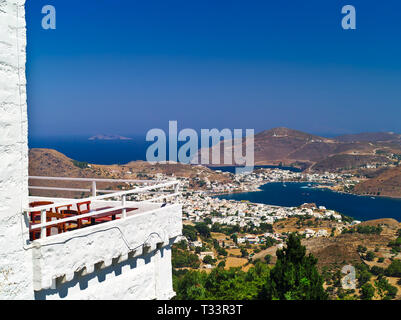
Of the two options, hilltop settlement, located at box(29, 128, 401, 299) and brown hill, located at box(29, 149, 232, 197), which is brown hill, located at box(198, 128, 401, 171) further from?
brown hill, located at box(29, 149, 232, 197)

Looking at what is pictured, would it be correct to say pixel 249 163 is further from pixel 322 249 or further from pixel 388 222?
pixel 322 249

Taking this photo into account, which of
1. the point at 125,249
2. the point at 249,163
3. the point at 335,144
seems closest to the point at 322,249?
the point at 125,249

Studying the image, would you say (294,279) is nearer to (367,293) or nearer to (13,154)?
(367,293)

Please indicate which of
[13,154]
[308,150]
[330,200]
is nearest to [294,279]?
[13,154]

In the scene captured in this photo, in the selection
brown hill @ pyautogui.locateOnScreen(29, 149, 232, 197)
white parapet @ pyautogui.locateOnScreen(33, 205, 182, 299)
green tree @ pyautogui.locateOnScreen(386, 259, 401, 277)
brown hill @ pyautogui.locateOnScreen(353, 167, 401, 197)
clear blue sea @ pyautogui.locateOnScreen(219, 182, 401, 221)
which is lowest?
clear blue sea @ pyautogui.locateOnScreen(219, 182, 401, 221)

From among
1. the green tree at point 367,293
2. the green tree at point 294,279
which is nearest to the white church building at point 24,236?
the green tree at point 294,279

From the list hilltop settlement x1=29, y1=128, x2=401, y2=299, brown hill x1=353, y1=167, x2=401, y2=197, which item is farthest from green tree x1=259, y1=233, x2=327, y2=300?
brown hill x1=353, y1=167, x2=401, y2=197

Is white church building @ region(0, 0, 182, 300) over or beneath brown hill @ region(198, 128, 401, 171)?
over
